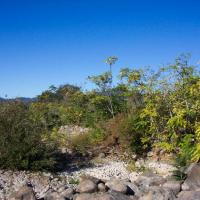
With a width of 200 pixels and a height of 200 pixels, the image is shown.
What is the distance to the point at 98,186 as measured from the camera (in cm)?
883

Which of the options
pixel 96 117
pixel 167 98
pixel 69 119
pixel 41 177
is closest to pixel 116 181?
pixel 41 177

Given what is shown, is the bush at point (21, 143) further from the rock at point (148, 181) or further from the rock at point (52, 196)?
the rock at point (148, 181)

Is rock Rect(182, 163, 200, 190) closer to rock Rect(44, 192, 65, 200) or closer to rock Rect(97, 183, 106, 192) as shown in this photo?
rock Rect(97, 183, 106, 192)

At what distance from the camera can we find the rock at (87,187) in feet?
28.3

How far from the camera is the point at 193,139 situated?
10.9 metres

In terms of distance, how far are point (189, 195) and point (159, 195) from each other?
594 mm

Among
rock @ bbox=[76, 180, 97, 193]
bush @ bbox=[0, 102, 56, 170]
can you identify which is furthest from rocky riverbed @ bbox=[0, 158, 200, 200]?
bush @ bbox=[0, 102, 56, 170]

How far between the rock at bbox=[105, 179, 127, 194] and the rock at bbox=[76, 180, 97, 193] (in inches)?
15.1

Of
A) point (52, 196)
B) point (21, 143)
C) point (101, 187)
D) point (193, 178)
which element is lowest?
point (52, 196)

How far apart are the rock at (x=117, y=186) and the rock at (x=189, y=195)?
1.15m

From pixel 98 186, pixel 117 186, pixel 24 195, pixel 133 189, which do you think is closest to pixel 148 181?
pixel 133 189

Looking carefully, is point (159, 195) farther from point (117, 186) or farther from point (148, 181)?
point (148, 181)

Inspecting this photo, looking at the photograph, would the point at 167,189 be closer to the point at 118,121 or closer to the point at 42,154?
the point at 42,154

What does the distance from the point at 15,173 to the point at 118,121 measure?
13.0 ft
